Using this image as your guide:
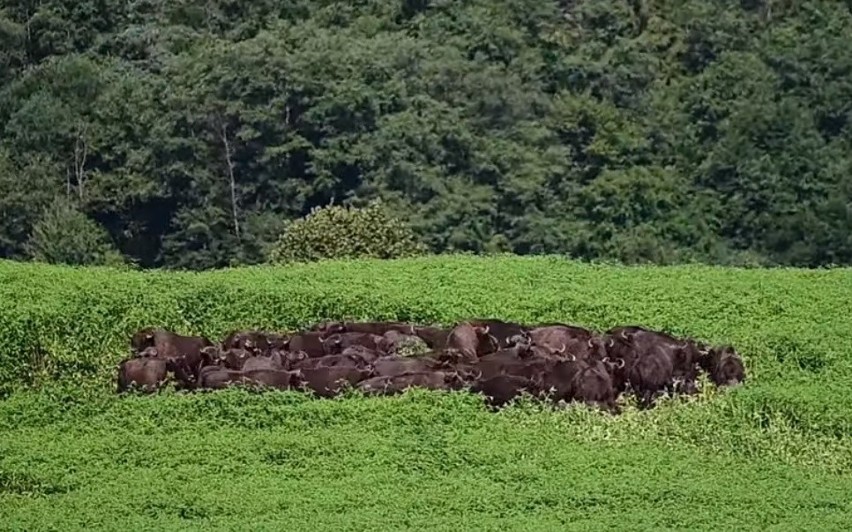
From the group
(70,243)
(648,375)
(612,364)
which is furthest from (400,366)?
(70,243)

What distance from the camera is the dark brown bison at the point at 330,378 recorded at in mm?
7902

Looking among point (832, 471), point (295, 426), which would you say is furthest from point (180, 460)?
point (832, 471)

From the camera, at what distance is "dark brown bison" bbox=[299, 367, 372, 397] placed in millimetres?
7902

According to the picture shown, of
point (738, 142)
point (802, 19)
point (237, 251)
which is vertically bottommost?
point (237, 251)

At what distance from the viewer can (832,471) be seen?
709 centimetres

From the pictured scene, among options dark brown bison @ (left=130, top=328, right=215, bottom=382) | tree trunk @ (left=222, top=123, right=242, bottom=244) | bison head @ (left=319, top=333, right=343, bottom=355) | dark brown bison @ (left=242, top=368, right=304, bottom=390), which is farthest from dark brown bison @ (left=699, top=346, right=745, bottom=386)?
tree trunk @ (left=222, top=123, right=242, bottom=244)

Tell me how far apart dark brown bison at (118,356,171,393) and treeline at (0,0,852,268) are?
39.9ft

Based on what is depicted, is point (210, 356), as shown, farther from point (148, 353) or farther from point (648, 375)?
point (648, 375)

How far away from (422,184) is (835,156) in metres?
5.39

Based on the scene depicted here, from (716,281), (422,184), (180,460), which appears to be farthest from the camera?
(422,184)

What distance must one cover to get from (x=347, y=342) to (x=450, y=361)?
2.10 ft

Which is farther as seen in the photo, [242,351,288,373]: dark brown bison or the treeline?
the treeline

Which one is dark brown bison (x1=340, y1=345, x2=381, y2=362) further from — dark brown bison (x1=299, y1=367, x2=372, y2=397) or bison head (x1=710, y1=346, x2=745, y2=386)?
bison head (x1=710, y1=346, x2=745, y2=386)

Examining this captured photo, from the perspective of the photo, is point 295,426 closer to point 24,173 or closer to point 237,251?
point 237,251
